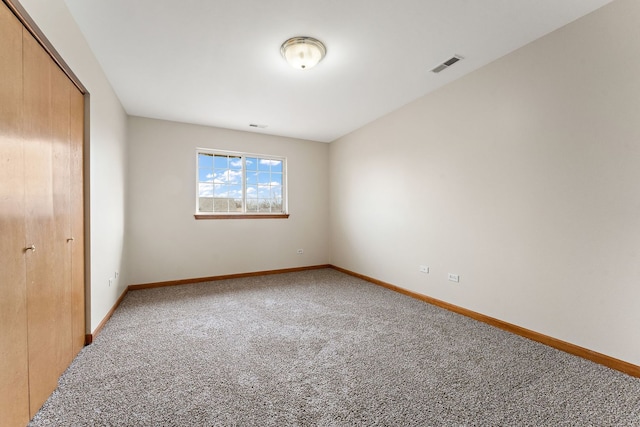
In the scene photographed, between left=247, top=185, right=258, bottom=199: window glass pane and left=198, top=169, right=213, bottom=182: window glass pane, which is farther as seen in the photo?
left=247, top=185, right=258, bottom=199: window glass pane

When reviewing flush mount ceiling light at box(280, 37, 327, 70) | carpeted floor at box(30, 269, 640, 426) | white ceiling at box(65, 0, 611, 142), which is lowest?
carpeted floor at box(30, 269, 640, 426)

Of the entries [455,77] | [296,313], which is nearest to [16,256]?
[296,313]

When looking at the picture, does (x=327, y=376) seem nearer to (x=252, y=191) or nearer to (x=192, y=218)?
(x=192, y=218)

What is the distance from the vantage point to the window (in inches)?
180

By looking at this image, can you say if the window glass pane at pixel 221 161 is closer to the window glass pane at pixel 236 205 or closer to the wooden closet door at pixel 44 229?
the window glass pane at pixel 236 205

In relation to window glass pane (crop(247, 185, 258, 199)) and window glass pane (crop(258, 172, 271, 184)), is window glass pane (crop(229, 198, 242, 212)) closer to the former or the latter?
window glass pane (crop(247, 185, 258, 199))

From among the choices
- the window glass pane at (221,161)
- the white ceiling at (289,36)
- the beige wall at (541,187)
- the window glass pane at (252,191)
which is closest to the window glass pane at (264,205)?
the window glass pane at (252,191)

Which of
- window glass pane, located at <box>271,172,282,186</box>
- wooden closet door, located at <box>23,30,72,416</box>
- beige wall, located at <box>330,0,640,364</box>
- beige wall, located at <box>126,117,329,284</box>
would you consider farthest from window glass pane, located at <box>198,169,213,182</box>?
beige wall, located at <box>330,0,640,364</box>

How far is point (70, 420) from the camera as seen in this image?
56.5 inches

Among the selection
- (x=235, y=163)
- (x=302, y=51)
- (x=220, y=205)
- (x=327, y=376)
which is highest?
(x=302, y=51)

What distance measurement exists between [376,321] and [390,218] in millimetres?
1657

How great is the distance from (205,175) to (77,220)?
99.9 inches

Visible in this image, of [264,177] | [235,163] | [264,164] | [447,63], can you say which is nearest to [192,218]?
[235,163]

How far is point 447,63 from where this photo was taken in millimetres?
2707
